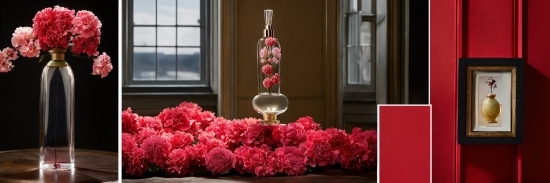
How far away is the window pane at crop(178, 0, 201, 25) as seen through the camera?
2.36 meters

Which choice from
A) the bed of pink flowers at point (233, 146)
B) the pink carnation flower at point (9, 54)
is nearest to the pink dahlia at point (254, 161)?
the bed of pink flowers at point (233, 146)

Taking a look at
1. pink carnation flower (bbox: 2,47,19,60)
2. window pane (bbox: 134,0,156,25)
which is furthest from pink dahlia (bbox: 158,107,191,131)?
pink carnation flower (bbox: 2,47,19,60)

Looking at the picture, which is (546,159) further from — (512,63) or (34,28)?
(34,28)

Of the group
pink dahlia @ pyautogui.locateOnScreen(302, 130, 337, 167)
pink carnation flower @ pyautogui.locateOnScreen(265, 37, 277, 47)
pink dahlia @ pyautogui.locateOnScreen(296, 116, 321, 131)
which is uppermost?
pink carnation flower @ pyautogui.locateOnScreen(265, 37, 277, 47)

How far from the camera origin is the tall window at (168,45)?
2.36 metres

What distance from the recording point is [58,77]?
7.30 feet

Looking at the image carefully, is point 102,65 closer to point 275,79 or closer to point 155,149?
point 155,149

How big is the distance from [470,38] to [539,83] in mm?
298

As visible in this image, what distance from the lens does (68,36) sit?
7.27ft

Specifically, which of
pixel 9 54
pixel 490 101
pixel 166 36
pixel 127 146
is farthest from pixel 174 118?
pixel 490 101

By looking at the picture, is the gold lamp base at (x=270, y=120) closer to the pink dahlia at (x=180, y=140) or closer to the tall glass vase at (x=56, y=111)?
the pink dahlia at (x=180, y=140)

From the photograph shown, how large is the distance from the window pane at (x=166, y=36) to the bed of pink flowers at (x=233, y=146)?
226 mm

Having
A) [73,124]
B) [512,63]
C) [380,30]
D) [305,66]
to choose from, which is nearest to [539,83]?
[512,63]

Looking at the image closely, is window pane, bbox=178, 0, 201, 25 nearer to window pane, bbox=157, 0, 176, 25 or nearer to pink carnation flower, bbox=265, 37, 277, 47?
window pane, bbox=157, 0, 176, 25
